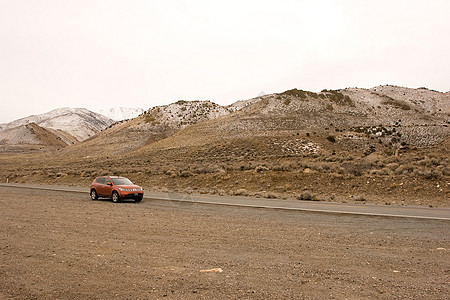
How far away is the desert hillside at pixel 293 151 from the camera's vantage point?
81.7ft

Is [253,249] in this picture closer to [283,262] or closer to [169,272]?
[283,262]

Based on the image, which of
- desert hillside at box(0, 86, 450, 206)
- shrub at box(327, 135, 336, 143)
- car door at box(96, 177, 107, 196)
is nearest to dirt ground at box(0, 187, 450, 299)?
car door at box(96, 177, 107, 196)

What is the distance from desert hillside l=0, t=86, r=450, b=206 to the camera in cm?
2489

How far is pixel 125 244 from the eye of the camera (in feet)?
28.5

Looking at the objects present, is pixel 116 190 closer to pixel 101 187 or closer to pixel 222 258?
pixel 101 187

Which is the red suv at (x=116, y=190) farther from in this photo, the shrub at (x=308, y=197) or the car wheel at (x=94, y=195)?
the shrub at (x=308, y=197)

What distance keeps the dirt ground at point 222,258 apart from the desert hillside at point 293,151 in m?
11.7

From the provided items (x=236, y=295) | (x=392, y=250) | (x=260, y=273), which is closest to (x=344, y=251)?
(x=392, y=250)

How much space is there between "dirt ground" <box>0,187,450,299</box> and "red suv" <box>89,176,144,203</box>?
7.20m

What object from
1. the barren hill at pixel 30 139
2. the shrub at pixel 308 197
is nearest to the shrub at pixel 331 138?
the shrub at pixel 308 197

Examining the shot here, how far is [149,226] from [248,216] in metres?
4.55

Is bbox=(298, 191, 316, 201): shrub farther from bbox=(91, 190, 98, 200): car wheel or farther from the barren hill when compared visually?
the barren hill

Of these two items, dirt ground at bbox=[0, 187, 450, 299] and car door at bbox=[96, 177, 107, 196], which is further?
car door at bbox=[96, 177, 107, 196]

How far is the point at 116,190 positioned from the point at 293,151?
35.3 meters
